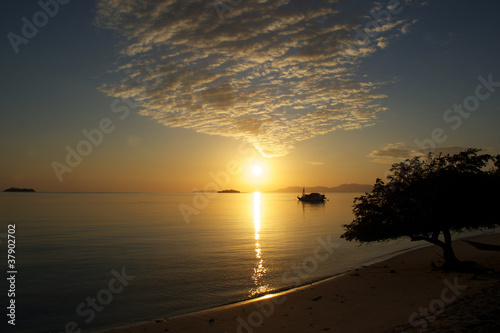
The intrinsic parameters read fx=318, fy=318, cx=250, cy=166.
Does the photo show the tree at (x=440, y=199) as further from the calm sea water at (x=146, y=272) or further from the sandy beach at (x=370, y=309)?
the calm sea water at (x=146, y=272)

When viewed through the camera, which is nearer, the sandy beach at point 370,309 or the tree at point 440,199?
the sandy beach at point 370,309

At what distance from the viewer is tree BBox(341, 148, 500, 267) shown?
16891 millimetres

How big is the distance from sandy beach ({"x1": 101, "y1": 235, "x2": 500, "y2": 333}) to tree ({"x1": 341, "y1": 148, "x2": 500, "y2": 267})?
2464mm

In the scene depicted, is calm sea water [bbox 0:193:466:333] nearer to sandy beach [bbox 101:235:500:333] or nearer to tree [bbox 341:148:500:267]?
sandy beach [bbox 101:235:500:333]

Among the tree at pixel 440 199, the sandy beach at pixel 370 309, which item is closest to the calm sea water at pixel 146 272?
the sandy beach at pixel 370 309

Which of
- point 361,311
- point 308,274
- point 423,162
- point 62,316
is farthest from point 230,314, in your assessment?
point 423,162

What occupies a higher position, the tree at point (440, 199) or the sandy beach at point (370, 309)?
the tree at point (440, 199)

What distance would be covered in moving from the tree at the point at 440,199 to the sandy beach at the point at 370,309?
2464mm

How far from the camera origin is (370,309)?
1241cm

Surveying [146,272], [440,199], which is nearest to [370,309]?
[440,199]

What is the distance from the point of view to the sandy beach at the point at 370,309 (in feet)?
31.7

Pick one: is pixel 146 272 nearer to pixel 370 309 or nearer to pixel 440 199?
pixel 370 309

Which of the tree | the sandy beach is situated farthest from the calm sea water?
the tree

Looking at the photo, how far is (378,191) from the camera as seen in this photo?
19078 mm
